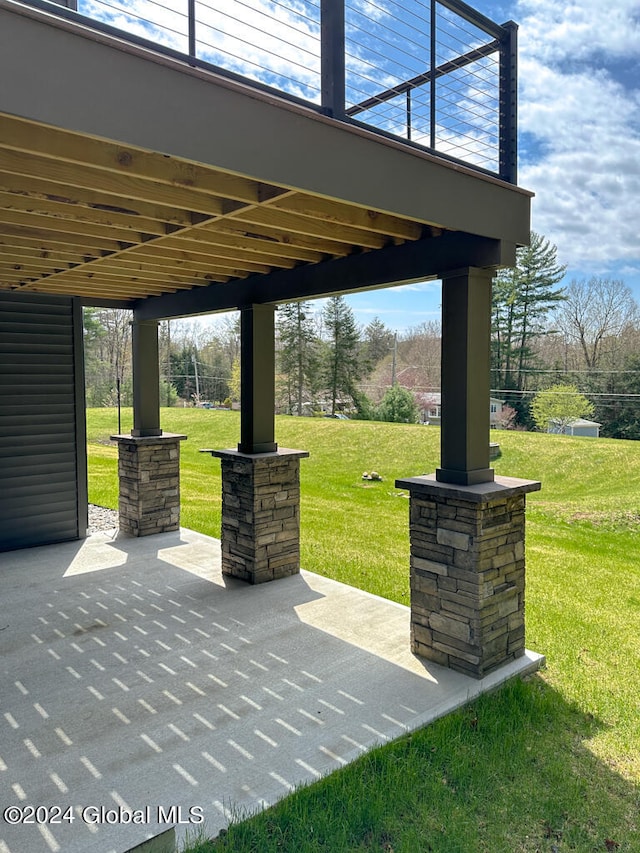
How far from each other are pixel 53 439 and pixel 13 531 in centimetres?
116

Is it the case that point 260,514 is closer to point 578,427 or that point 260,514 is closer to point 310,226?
point 310,226

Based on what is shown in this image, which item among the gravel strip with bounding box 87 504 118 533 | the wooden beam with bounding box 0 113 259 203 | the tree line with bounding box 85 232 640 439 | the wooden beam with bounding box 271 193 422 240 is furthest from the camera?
the tree line with bounding box 85 232 640 439

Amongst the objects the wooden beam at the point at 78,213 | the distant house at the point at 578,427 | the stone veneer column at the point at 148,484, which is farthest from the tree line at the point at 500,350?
the wooden beam at the point at 78,213

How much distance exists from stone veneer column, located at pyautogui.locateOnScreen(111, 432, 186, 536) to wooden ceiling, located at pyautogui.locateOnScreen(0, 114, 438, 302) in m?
2.36

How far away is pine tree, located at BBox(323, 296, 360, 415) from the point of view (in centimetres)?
2678

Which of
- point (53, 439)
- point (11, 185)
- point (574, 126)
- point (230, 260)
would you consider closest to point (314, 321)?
point (574, 126)

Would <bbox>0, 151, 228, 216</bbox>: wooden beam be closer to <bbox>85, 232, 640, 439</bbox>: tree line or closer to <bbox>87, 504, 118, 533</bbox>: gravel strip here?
<bbox>87, 504, 118, 533</bbox>: gravel strip

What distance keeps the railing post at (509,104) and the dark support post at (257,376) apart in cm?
243

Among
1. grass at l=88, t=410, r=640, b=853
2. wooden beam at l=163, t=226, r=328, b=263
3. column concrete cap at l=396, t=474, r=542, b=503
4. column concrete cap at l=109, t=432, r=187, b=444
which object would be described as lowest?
grass at l=88, t=410, r=640, b=853

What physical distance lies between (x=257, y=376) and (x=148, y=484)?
2487mm

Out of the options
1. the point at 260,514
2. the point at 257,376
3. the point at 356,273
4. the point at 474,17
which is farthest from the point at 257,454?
the point at 474,17

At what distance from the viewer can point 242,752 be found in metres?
2.99

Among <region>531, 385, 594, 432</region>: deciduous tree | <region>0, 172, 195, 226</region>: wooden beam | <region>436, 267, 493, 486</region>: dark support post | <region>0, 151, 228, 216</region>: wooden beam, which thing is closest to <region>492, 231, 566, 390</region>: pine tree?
<region>531, 385, 594, 432</region>: deciduous tree

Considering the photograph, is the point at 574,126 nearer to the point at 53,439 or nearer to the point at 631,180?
the point at 631,180
